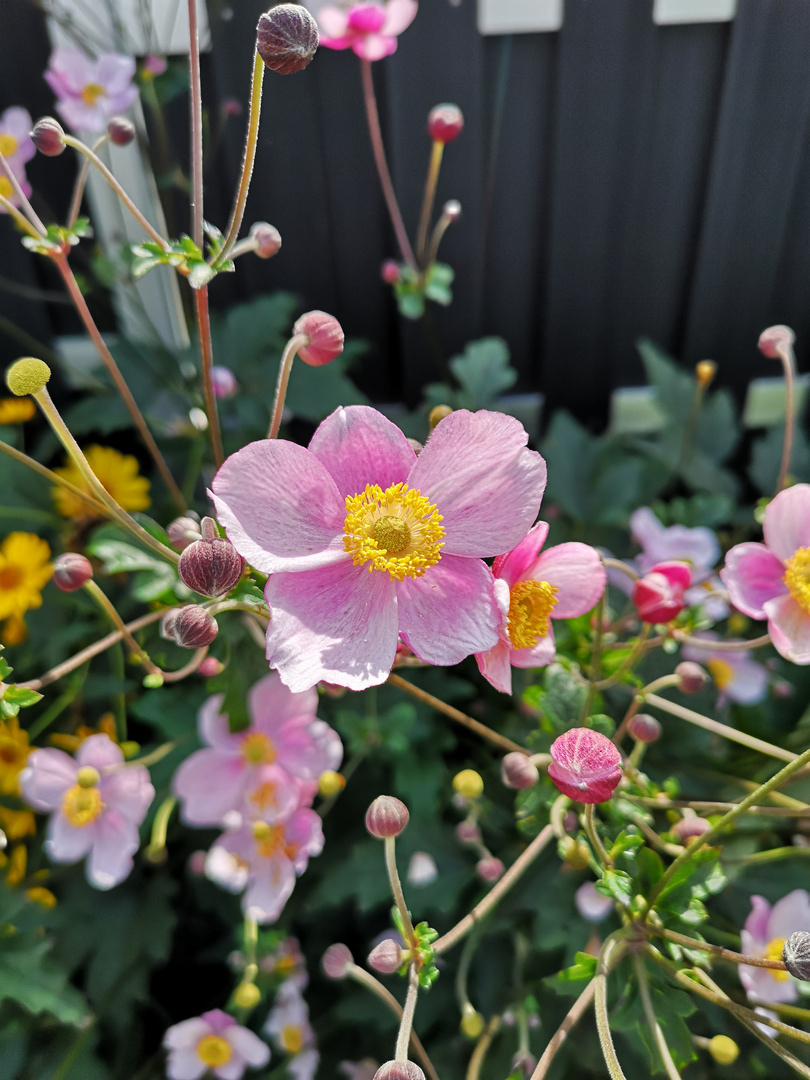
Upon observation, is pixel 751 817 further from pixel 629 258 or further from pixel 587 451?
pixel 629 258

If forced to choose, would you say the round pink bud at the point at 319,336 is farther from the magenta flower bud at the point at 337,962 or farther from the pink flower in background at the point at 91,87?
the pink flower in background at the point at 91,87

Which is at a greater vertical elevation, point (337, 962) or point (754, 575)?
point (754, 575)

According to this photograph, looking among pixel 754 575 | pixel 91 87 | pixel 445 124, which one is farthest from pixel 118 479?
pixel 754 575

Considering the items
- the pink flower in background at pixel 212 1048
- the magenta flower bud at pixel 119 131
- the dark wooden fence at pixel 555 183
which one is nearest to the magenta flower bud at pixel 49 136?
the magenta flower bud at pixel 119 131

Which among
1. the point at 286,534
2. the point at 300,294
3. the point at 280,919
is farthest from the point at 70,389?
the point at 286,534

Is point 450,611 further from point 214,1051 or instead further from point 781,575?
point 214,1051
